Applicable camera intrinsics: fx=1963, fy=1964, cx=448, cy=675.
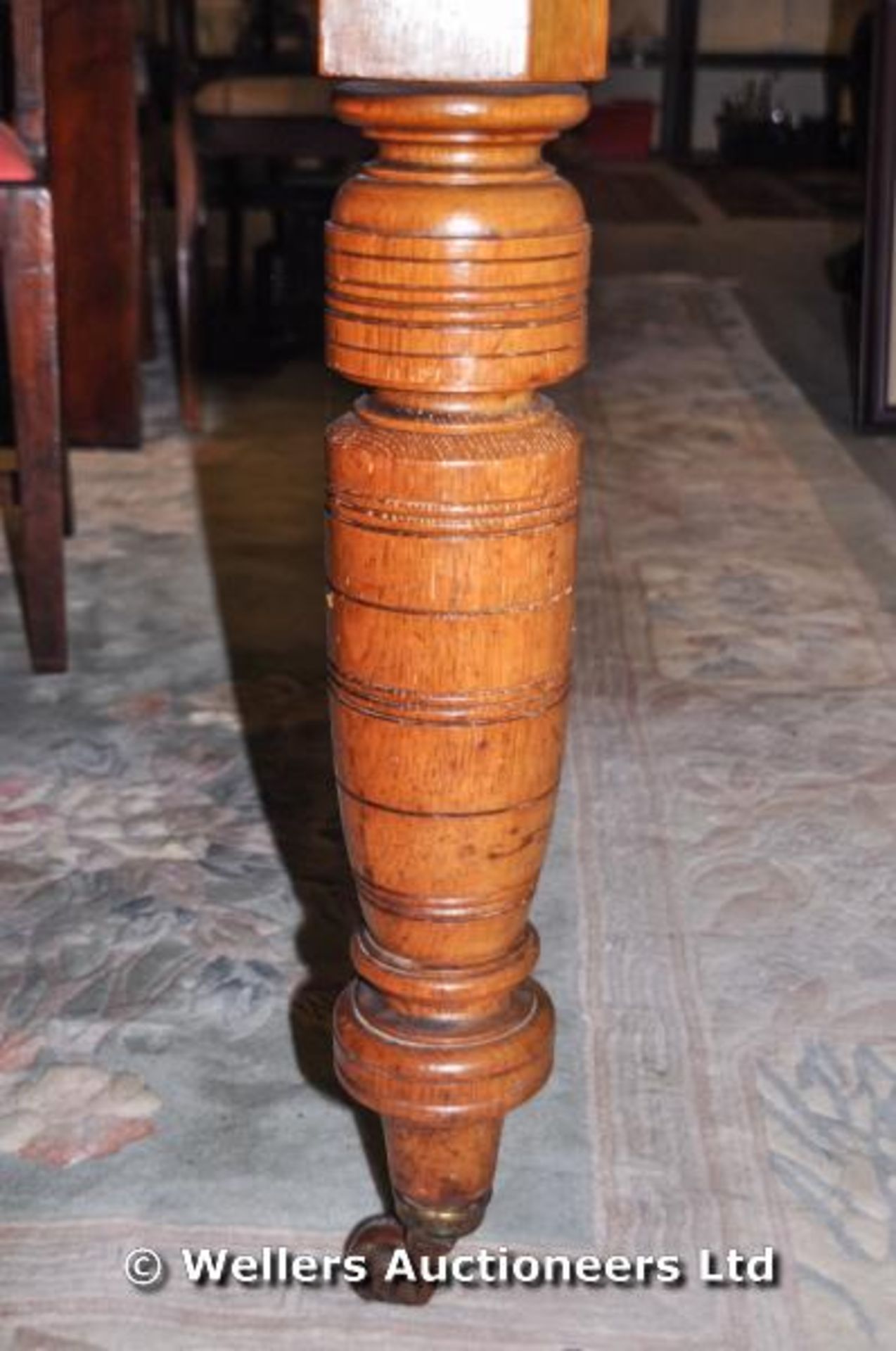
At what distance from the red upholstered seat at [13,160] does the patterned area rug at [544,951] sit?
20.2 inches

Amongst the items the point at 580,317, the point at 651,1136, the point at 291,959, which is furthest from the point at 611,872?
the point at 580,317

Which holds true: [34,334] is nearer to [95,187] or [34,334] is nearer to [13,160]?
[13,160]

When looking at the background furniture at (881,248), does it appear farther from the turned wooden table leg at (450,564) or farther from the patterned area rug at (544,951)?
the turned wooden table leg at (450,564)

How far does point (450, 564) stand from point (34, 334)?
1.20 metres

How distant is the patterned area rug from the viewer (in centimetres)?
109

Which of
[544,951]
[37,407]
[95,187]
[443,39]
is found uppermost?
[443,39]

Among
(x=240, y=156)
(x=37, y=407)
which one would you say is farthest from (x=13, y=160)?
(x=240, y=156)

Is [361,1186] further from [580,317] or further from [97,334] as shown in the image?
[97,334]

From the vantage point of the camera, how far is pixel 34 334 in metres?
1.95

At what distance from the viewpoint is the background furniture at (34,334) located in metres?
1.88

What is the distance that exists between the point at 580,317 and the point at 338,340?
0.11m

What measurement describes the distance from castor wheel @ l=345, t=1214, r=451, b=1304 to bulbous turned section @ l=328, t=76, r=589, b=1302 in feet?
0.33

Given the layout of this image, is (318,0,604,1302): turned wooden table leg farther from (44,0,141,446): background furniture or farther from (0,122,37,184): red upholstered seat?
(44,0,141,446): background furniture

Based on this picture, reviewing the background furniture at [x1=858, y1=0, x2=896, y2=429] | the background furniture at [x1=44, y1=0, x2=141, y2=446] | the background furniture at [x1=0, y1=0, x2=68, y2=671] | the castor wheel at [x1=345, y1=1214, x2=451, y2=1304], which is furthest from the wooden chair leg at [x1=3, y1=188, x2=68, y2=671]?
the background furniture at [x1=858, y1=0, x2=896, y2=429]
